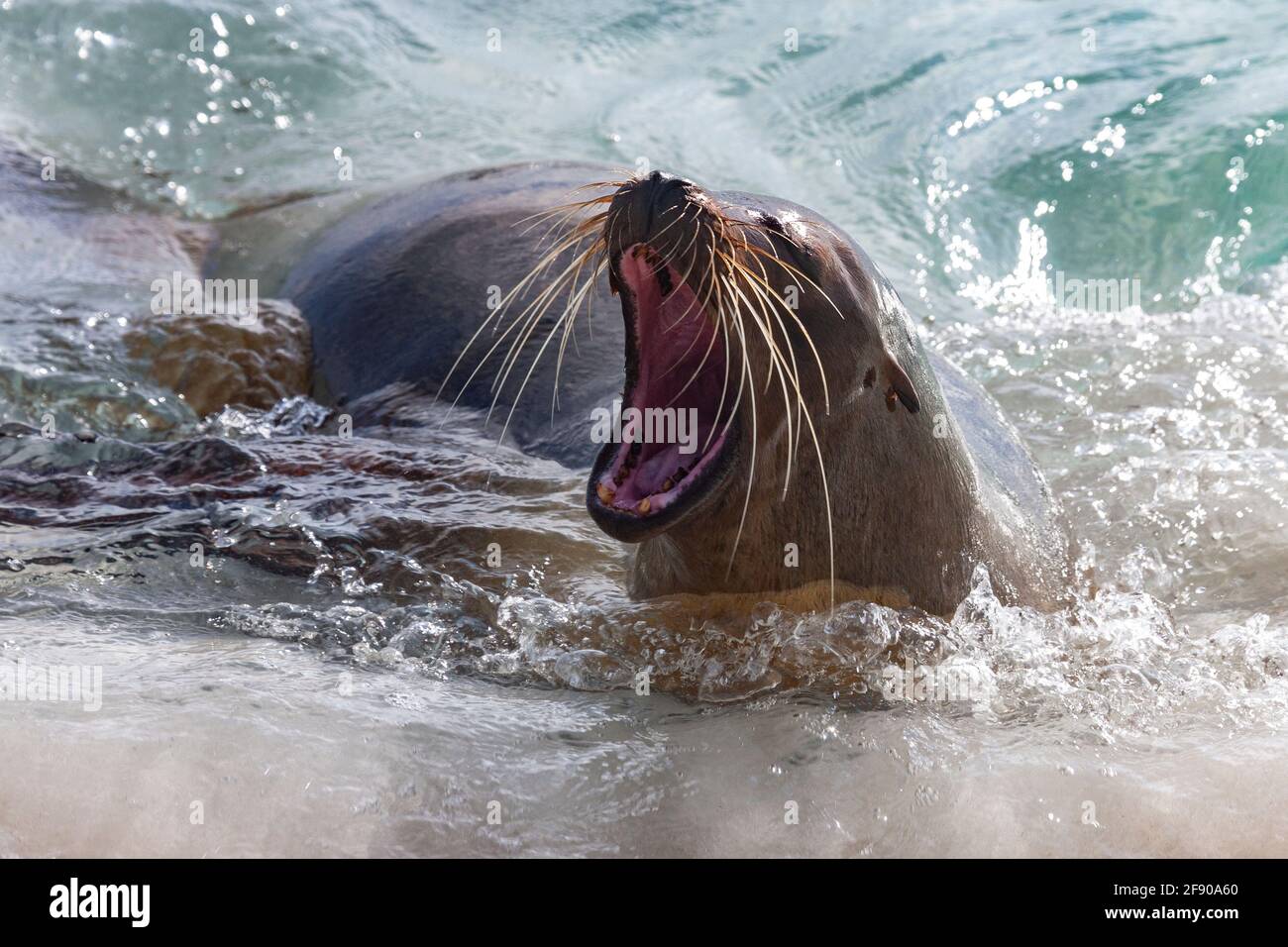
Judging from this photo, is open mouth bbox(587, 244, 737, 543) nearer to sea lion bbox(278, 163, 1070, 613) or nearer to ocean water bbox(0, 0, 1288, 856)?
sea lion bbox(278, 163, 1070, 613)

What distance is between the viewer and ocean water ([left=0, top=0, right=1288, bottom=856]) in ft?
8.45

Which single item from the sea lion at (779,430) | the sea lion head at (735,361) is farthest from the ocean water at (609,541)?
the sea lion head at (735,361)

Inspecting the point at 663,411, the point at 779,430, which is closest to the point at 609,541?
the point at 663,411

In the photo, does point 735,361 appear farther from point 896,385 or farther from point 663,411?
point 896,385

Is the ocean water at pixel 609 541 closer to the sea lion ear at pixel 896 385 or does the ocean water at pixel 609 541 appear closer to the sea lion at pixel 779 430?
the sea lion at pixel 779 430

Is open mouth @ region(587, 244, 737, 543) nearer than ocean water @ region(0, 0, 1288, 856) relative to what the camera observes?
No

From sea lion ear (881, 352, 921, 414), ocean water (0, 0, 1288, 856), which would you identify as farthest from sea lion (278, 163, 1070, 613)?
ocean water (0, 0, 1288, 856)

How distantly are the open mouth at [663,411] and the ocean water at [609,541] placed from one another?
38cm

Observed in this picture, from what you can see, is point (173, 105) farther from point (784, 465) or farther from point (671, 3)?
point (784, 465)

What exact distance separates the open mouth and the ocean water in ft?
1.25

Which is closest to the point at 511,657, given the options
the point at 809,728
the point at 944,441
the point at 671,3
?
the point at 809,728

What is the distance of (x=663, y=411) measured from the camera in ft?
10.3

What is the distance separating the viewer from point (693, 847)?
2469 mm
